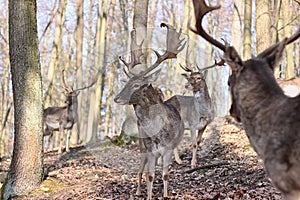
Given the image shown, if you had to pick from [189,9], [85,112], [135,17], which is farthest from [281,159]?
[85,112]

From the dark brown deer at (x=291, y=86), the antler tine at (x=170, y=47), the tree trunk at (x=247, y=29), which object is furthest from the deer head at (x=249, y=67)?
the tree trunk at (x=247, y=29)

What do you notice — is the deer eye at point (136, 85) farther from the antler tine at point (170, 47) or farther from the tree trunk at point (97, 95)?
the tree trunk at point (97, 95)

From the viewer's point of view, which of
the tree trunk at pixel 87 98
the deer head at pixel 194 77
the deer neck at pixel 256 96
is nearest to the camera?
the deer neck at pixel 256 96

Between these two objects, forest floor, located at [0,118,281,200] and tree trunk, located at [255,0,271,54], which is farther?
tree trunk, located at [255,0,271,54]

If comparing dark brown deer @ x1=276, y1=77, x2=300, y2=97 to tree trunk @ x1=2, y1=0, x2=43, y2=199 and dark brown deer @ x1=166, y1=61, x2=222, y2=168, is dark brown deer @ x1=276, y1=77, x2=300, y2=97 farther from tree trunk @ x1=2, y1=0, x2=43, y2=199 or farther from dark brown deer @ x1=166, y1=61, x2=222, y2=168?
tree trunk @ x1=2, y1=0, x2=43, y2=199

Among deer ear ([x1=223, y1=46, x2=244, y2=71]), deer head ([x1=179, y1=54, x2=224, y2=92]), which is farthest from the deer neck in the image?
deer head ([x1=179, y1=54, x2=224, y2=92])

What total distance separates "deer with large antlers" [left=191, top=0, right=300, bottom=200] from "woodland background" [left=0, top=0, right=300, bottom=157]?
3.45m

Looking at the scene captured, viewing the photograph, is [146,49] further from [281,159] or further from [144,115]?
[281,159]

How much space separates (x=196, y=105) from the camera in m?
10.5

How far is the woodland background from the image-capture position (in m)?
10.8

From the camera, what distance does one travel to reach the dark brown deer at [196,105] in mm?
10234

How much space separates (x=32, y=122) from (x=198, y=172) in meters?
3.47

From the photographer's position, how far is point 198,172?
8695 mm

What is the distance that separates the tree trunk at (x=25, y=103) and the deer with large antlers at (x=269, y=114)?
4.78 meters
